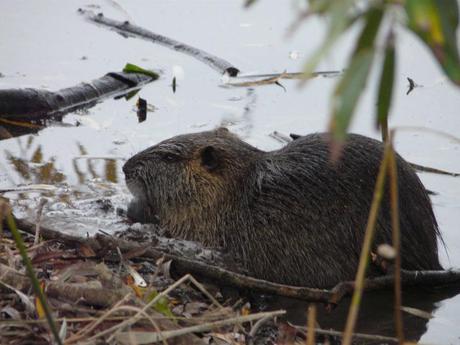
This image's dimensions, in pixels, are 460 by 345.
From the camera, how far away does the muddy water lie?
4543 millimetres

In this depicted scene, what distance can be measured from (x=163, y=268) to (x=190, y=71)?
360 centimetres

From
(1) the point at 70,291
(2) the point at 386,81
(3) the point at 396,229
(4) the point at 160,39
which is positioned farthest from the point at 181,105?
(2) the point at 386,81

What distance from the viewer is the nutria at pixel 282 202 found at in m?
3.97

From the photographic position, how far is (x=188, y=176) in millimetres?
4387

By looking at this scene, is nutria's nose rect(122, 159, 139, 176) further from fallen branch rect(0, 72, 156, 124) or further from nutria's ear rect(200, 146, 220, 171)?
fallen branch rect(0, 72, 156, 124)

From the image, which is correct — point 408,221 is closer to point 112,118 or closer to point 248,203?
point 248,203

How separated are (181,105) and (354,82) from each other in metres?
4.76

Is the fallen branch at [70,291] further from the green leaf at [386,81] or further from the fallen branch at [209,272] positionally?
the green leaf at [386,81]

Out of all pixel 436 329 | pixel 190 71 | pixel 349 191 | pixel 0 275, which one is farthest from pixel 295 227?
pixel 190 71

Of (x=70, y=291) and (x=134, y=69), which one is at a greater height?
(x=134, y=69)

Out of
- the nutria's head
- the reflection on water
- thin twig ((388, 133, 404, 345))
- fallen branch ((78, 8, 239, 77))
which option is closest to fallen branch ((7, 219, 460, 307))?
the reflection on water

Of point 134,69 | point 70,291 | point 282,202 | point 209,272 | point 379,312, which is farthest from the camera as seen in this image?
point 134,69

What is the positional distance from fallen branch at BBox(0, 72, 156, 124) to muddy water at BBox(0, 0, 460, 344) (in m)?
0.09

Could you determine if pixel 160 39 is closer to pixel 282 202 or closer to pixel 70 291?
pixel 282 202
